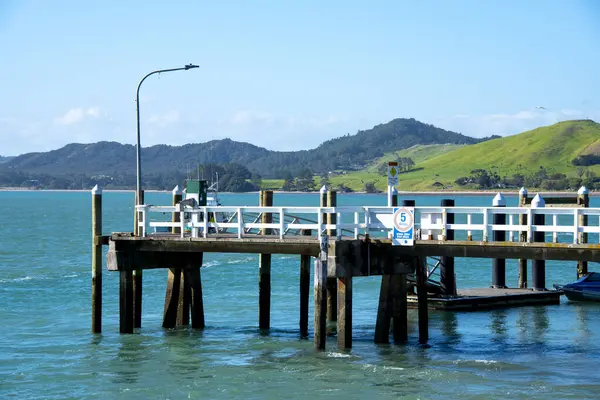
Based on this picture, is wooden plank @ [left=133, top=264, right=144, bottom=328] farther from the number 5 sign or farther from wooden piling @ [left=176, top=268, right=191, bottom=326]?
the number 5 sign

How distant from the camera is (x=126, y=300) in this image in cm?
3531

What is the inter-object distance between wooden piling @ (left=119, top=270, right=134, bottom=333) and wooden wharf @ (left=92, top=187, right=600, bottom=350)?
0.11 ft

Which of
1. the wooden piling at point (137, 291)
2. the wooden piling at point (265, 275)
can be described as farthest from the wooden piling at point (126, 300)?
the wooden piling at point (265, 275)

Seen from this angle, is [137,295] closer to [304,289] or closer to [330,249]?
[304,289]

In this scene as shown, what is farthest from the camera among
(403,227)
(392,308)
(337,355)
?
(392,308)

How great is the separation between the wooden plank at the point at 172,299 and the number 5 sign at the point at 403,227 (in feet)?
32.2

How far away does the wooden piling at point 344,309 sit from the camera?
31.2 meters

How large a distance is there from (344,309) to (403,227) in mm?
2923

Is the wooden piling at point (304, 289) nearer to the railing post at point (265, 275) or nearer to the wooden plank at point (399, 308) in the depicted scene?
the railing post at point (265, 275)

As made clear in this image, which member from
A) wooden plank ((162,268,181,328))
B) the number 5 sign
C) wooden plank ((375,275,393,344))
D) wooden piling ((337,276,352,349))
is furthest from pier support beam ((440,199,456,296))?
wooden piling ((337,276,352,349))

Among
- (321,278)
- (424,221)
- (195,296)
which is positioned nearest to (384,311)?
(424,221)

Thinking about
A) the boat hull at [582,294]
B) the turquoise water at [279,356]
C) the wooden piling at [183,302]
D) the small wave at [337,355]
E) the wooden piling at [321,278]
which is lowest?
the turquoise water at [279,356]

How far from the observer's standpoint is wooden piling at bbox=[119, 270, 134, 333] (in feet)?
115

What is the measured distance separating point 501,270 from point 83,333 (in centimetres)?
1938
